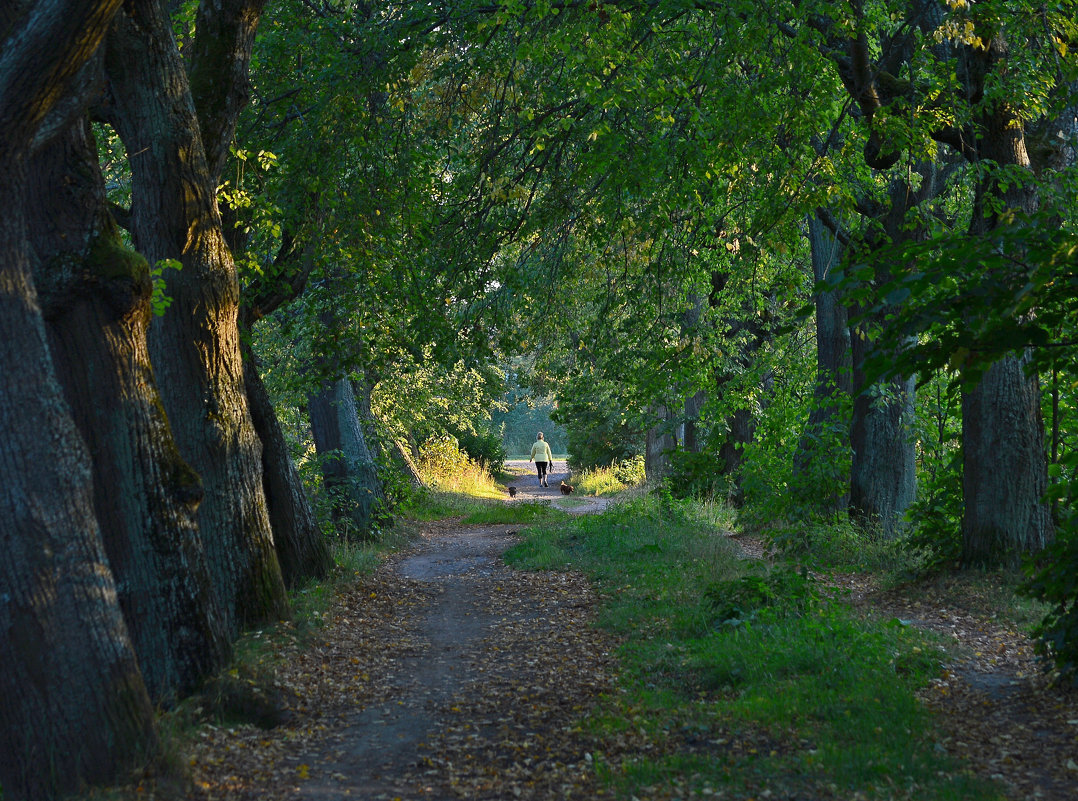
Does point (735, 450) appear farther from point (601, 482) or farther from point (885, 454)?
point (601, 482)

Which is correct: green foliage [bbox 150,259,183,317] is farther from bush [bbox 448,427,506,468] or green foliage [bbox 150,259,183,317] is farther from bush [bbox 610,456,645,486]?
bush [bbox 448,427,506,468]

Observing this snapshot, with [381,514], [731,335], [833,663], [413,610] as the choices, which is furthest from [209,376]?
[731,335]

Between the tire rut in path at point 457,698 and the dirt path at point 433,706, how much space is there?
1 cm

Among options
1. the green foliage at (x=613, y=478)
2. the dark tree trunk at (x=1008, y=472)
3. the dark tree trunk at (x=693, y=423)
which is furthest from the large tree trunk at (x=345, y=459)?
the green foliage at (x=613, y=478)

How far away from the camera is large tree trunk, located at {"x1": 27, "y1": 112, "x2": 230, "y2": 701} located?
596 centimetres

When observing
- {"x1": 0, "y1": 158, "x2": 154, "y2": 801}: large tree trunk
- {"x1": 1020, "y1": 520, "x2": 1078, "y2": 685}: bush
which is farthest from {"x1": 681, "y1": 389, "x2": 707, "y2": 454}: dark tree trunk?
{"x1": 0, "y1": 158, "x2": 154, "y2": 801}: large tree trunk

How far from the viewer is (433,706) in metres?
6.72

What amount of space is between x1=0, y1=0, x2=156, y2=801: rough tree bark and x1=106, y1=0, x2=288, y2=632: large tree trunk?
8.12 feet

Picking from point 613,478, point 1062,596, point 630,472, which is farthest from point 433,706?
point 613,478

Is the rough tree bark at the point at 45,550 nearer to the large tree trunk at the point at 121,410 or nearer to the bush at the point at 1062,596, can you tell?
the large tree trunk at the point at 121,410

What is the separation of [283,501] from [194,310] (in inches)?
124

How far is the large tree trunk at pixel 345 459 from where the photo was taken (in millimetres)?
15312

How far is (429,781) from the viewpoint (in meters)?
5.21

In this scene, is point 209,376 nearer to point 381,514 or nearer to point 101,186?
point 101,186
